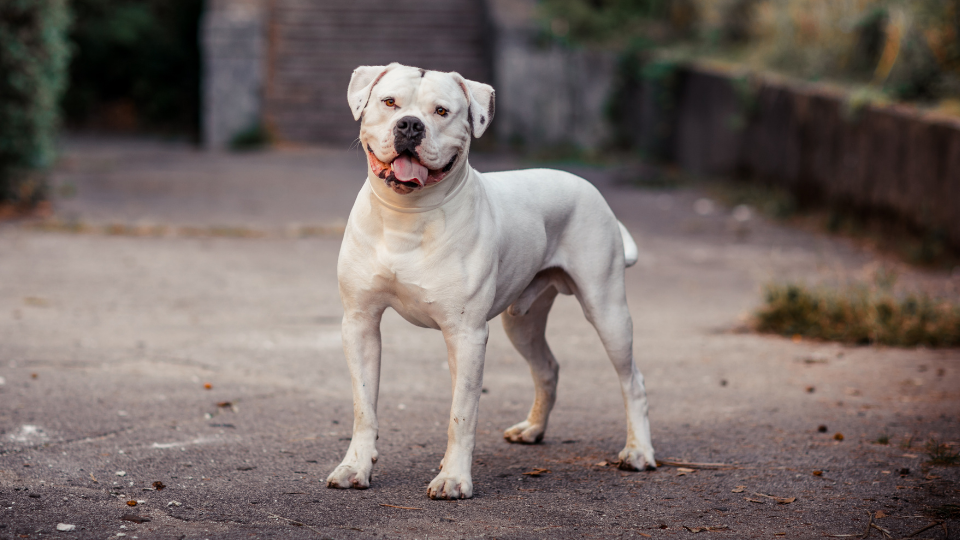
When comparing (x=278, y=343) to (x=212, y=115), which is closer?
(x=278, y=343)

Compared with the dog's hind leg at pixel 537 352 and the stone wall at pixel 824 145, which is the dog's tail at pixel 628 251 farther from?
the stone wall at pixel 824 145

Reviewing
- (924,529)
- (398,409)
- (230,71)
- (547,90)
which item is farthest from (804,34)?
(924,529)

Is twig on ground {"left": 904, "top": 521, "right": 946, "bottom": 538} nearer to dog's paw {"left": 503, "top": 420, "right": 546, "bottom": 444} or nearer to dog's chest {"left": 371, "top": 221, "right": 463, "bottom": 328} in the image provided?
dog's paw {"left": 503, "top": 420, "right": 546, "bottom": 444}

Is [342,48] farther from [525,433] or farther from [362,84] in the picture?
[362,84]

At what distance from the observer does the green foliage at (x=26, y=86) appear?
10250mm

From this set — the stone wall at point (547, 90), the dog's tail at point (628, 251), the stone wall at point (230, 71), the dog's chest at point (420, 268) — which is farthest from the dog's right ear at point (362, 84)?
the stone wall at point (230, 71)

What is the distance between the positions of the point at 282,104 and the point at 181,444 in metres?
13.9

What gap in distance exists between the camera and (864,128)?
407 inches

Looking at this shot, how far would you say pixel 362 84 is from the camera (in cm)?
380

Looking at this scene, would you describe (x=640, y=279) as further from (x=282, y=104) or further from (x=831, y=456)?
(x=282, y=104)

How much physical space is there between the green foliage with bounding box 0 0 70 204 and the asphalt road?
1261mm

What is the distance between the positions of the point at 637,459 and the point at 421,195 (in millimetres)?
1485

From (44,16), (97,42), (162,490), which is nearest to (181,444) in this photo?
(162,490)

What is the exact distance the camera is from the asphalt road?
3.75 meters
